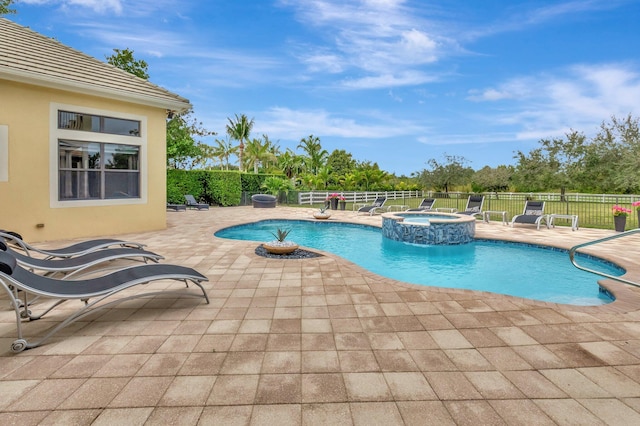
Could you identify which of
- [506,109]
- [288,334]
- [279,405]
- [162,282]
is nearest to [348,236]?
[162,282]

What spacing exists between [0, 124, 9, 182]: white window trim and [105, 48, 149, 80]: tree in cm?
1413

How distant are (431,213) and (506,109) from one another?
28.5m

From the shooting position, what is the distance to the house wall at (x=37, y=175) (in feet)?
29.6

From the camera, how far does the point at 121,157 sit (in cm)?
1118

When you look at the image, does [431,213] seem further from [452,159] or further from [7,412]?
[452,159]

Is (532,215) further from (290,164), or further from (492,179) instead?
(492,179)

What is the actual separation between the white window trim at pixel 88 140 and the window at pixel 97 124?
11cm

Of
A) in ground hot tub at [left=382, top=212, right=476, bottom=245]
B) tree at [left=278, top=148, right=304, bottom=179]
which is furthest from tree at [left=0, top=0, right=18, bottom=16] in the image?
tree at [left=278, top=148, right=304, bottom=179]

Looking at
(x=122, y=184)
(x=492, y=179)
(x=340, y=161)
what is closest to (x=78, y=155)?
(x=122, y=184)

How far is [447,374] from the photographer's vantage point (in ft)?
9.65

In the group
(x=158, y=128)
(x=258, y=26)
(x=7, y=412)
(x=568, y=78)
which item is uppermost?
(x=258, y=26)

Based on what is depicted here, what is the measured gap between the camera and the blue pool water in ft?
22.9

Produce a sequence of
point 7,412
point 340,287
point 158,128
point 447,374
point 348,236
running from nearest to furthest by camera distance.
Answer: point 7,412 → point 447,374 → point 340,287 → point 158,128 → point 348,236

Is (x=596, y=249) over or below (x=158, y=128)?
below
